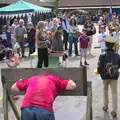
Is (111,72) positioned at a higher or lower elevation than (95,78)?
higher

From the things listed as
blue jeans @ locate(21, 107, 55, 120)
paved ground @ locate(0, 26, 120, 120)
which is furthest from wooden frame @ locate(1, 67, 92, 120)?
paved ground @ locate(0, 26, 120, 120)

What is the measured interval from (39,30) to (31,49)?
5.31m

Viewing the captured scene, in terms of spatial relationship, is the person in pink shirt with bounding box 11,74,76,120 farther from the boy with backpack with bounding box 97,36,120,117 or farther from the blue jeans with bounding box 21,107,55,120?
the boy with backpack with bounding box 97,36,120,117

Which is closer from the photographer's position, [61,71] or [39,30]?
[61,71]

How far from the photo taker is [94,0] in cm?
6334

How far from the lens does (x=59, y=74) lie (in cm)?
441

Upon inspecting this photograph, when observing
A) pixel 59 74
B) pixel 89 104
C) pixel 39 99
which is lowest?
pixel 89 104

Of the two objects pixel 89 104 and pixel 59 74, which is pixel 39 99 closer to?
pixel 59 74

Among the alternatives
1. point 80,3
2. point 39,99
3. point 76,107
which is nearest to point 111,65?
point 76,107


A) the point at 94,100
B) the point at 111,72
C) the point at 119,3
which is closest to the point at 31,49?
the point at 94,100

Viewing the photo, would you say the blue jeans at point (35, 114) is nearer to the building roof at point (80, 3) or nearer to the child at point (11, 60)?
the child at point (11, 60)

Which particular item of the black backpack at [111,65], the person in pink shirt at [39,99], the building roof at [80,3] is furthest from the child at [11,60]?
the building roof at [80,3]

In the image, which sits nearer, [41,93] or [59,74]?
[41,93]

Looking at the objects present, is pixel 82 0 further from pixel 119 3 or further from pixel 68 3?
pixel 119 3
